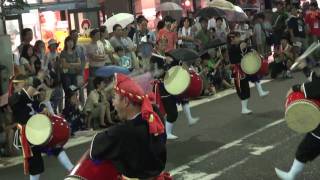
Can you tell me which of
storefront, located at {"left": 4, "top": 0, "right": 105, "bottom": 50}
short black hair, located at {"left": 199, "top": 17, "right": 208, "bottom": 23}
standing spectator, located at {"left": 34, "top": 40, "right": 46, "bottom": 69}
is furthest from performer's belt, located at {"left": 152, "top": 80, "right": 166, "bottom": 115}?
short black hair, located at {"left": 199, "top": 17, "right": 208, "bottom": 23}

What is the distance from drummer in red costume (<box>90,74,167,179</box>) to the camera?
4.07 metres

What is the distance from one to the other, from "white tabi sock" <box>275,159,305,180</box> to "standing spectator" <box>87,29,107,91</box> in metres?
5.90

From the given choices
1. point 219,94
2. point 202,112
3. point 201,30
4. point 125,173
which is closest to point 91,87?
point 202,112

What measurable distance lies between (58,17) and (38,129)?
11.6 metres

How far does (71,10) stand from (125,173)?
1493cm

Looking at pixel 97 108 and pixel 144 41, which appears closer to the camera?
pixel 97 108

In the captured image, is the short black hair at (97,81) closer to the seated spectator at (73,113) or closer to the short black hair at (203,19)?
the seated spectator at (73,113)

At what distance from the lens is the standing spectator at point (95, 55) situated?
39.1 ft

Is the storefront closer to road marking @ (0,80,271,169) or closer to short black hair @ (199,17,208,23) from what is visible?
short black hair @ (199,17,208,23)

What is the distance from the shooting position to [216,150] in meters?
8.45

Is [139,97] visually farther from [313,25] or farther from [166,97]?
[313,25]

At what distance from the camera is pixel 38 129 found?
7113 mm

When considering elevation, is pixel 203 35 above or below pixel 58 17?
below

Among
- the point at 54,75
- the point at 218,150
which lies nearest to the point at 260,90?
the point at 218,150
